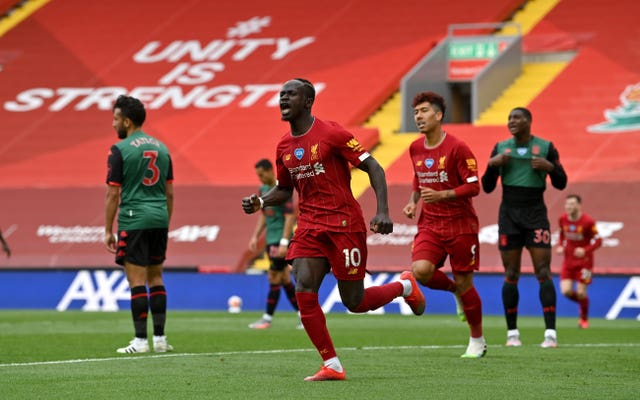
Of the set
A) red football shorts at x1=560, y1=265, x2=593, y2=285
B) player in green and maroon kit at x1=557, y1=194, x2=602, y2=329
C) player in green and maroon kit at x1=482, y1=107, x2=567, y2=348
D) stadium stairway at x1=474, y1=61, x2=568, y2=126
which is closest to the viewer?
player in green and maroon kit at x1=482, y1=107, x2=567, y2=348

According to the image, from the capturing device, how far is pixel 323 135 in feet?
27.5

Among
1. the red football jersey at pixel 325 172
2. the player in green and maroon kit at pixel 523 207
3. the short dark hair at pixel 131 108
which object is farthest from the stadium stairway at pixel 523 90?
the red football jersey at pixel 325 172

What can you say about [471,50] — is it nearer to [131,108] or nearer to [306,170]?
[131,108]

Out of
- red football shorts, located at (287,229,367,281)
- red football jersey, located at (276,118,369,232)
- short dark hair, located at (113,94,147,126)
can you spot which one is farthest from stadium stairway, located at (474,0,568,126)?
red football shorts, located at (287,229,367,281)

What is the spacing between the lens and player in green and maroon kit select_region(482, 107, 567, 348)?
12.1 meters

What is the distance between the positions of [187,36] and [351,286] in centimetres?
2529

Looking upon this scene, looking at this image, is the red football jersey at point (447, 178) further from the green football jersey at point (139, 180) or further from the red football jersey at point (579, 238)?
the red football jersey at point (579, 238)

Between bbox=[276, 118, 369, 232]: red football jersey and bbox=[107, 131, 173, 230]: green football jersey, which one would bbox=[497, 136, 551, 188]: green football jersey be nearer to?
bbox=[107, 131, 173, 230]: green football jersey

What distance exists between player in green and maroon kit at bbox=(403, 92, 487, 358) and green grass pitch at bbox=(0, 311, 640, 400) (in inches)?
23.9

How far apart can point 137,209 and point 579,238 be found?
30.6 feet

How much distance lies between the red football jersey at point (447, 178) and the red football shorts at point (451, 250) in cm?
6

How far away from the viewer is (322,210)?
843 cm

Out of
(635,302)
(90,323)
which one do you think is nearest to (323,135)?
(90,323)

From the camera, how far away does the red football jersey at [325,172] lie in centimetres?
837
